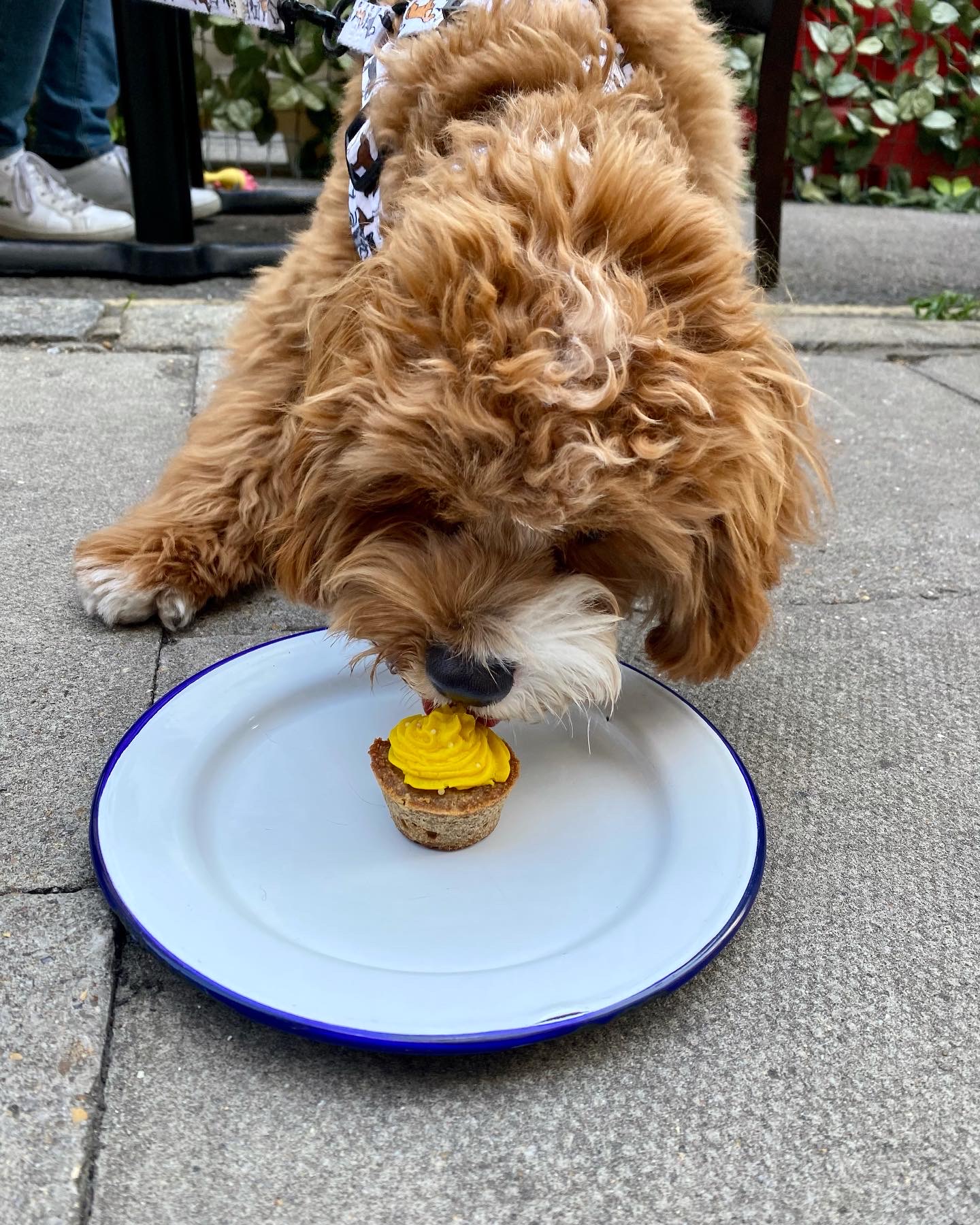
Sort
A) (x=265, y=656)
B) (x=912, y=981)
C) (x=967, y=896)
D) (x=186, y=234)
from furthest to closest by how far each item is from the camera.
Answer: (x=186, y=234)
(x=265, y=656)
(x=967, y=896)
(x=912, y=981)

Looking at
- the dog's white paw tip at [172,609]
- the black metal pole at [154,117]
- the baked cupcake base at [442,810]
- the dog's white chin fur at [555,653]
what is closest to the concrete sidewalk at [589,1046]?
the dog's white paw tip at [172,609]

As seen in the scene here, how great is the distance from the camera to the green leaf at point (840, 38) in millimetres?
7000

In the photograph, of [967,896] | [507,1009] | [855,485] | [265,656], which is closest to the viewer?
[507,1009]

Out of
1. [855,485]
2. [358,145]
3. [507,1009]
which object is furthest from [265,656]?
[855,485]

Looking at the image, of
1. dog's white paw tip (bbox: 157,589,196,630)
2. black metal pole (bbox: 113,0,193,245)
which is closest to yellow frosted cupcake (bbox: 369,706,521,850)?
dog's white paw tip (bbox: 157,589,196,630)

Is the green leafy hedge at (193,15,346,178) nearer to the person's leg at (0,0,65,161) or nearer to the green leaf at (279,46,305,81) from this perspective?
the green leaf at (279,46,305,81)

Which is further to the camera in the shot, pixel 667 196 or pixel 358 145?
pixel 358 145

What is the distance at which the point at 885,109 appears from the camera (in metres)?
7.21

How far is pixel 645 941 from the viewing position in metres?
1.45

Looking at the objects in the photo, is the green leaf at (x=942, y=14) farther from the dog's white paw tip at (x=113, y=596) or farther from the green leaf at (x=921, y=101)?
the dog's white paw tip at (x=113, y=596)

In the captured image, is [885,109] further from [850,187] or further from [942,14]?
[942,14]

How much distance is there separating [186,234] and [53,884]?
3606 millimetres

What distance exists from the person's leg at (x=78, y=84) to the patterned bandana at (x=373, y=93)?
2820 millimetres

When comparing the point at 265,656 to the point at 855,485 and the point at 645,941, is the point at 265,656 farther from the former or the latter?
the point at 855,485
